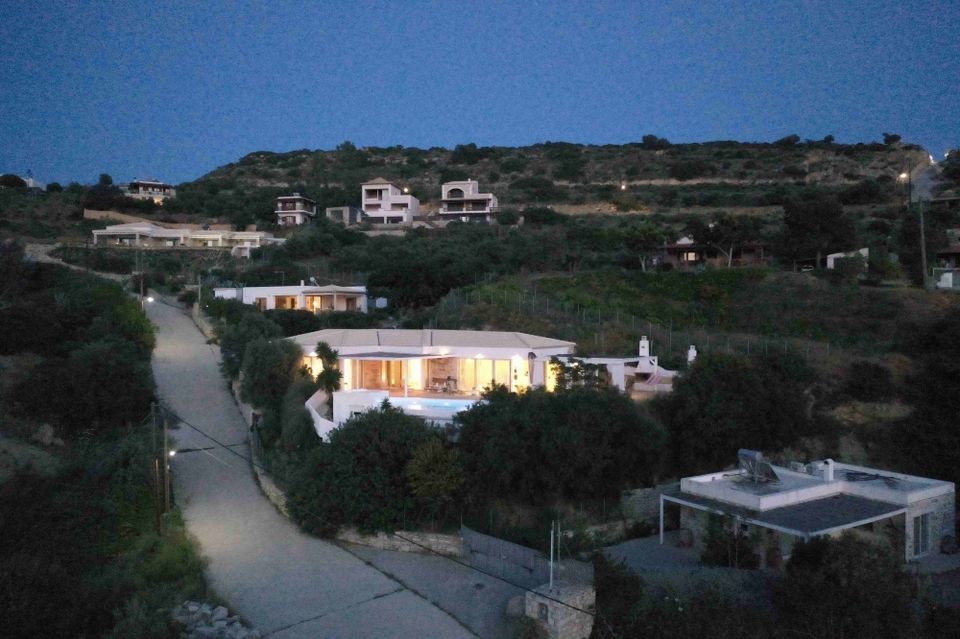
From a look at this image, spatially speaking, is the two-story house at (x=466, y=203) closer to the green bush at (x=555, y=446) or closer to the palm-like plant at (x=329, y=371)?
the palm-like plant at (x=329, y=371)

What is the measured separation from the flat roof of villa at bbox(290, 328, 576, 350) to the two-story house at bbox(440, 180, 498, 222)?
34371 millimetres

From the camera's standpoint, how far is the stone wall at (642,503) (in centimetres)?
1566

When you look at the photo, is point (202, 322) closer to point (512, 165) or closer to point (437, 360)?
point (437, 360)

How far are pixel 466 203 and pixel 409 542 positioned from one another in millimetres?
47803

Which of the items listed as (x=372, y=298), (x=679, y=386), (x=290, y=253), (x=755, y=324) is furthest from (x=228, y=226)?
(x=679, y=386)

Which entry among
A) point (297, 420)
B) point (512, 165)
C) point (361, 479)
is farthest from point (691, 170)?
point (361, 479)

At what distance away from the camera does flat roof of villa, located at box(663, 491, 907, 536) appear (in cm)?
1275

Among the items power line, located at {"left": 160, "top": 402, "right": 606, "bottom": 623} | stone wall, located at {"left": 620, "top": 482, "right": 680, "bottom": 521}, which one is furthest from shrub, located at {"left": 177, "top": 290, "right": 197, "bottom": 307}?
stone wall, located at {"left": 620, "top": 482, "right": 680, "bottom": 521}

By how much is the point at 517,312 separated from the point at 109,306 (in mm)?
15682

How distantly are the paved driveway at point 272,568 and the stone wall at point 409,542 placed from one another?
1.56ft

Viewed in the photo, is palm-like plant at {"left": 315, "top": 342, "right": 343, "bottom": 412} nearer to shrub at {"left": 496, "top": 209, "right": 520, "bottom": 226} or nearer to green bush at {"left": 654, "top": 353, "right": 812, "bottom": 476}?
green bush at {"left": 654, "top": 353, "right": 812, "bottom": 476}

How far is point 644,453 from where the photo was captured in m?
15.5

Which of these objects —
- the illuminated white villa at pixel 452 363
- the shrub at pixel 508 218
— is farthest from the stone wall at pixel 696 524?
the shrub at pixel 508 218

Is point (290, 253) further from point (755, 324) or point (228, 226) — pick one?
point (755, 324)
